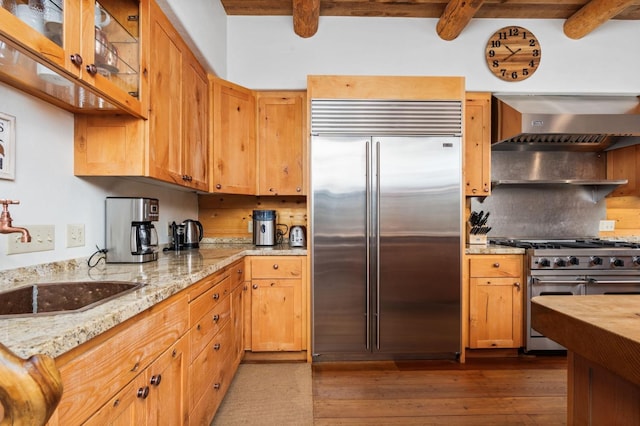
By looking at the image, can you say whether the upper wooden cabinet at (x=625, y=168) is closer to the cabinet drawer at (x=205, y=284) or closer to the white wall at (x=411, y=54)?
the white wall at (x=411, y=54)

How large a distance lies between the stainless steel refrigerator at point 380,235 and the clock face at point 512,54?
1017 millimetres

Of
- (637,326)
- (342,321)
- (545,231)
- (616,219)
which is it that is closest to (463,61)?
(545,231)

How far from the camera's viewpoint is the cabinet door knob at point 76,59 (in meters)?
1.10

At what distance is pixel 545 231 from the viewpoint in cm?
321

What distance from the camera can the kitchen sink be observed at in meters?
1.15

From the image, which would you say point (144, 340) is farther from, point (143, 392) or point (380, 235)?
point (380, 235)

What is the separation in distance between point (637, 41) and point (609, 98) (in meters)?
0.55

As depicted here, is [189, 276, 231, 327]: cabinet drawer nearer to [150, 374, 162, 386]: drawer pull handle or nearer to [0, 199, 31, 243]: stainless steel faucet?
[150, 374, 162, 386]: drawer pull handle

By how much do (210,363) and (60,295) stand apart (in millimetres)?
785

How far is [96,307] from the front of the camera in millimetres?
905

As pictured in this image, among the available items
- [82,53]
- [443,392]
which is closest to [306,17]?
[82,53]

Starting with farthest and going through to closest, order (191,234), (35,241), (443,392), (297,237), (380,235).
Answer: (297,237) < (191,234) < (380,235) < (443,392) < (35,241)

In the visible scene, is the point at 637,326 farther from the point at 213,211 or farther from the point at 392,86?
the point at 213,211

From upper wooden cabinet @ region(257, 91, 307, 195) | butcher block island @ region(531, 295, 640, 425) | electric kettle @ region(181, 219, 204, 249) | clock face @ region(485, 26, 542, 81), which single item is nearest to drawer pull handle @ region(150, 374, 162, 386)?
butcher block island @ region(531, 295, 640, 425)
